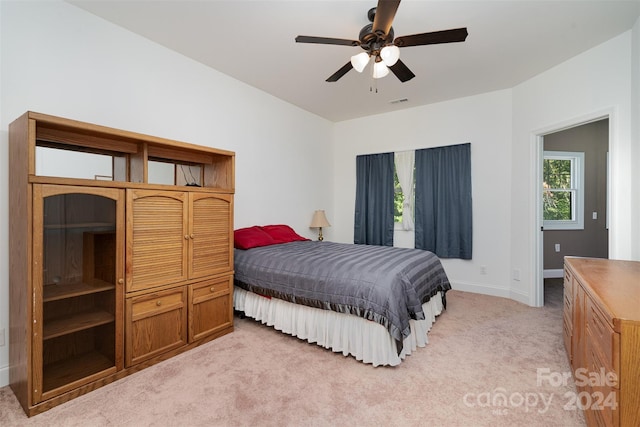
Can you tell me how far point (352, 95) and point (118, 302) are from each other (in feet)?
11.7

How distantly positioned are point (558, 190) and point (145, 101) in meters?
6.06

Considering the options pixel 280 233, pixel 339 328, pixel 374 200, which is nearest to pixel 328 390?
pixel 339 328

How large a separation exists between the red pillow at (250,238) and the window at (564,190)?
4676 mm

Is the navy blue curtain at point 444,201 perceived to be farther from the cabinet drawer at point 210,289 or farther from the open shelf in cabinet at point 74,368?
the open shelf in cabinet at point 74,368

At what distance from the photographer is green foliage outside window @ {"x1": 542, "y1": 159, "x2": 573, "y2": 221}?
496 centimetres

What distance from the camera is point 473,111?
4180mm

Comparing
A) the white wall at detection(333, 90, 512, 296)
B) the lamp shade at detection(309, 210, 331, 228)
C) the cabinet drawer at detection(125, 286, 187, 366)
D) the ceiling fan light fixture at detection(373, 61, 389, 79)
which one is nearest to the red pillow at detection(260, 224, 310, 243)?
the lamp shade at detection(309, 210, 331, 228)

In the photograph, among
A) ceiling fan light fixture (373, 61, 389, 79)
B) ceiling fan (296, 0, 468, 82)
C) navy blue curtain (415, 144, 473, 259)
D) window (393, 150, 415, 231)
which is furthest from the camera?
window (393, 150, 415, 231)

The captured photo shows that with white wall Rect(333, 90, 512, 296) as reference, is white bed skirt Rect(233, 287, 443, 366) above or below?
below

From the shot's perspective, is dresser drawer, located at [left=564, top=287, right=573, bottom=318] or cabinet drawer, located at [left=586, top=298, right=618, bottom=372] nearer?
cabinet drawer, located at [left=586, top=298, right=618, bottom=372]

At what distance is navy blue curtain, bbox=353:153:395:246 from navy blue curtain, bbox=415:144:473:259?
46 cm

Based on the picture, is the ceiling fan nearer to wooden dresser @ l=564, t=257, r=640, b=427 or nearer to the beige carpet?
wooden dresser @ l=564, t=257, r=640, b=427

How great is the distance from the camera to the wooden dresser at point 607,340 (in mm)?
1068

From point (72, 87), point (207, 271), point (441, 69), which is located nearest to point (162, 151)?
point (72, 87)
